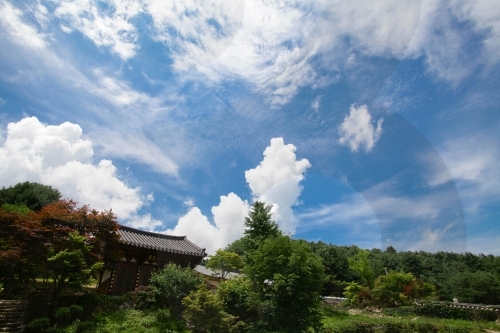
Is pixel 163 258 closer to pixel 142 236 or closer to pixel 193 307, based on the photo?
pixel 142 236

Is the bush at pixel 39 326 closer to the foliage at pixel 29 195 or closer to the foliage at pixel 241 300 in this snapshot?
the foliage at pixel 241 300

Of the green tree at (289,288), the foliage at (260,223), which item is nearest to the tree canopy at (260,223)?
the foliage at (260,223)

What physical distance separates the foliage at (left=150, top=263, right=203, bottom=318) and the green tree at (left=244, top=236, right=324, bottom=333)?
300 cm

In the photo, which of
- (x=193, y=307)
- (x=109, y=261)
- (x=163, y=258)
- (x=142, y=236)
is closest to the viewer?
(x=193, y=307)

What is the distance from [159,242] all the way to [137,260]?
2133mm

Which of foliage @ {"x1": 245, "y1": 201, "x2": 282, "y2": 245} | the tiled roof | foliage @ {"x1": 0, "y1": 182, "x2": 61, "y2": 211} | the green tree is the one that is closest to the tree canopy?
foliage @ {"x1": 245, "y1": 201, "x2": 282, "y2": 245}

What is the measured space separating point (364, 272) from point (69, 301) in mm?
26508

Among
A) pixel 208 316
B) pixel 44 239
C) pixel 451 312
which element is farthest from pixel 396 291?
pixel 44 239

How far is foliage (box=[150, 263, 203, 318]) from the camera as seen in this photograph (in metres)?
11.7

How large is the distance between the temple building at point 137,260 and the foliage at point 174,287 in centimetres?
282

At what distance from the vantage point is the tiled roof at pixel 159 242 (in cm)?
1494

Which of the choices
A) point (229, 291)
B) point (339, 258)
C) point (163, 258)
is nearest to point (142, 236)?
point (163, 258)

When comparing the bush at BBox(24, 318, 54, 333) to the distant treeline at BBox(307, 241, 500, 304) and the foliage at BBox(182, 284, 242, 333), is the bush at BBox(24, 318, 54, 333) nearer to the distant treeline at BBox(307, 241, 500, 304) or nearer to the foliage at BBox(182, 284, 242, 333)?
the foliage at BBox(182, 284, 242, 333)

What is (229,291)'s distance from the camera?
11.2m
